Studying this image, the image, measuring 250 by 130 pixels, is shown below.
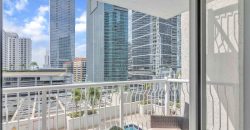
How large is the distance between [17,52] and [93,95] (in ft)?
5.18

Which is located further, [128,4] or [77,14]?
[128,4]

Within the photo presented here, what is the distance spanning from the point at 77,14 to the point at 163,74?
1.90 m

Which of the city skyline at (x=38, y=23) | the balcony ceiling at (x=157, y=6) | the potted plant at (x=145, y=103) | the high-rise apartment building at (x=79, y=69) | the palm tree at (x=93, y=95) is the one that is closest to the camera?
the city skyline at (x=38, y=23)

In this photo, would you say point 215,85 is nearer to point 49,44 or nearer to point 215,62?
point 215,62

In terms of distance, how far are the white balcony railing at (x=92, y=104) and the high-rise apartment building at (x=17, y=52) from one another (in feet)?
1.42

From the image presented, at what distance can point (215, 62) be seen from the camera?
2023mm

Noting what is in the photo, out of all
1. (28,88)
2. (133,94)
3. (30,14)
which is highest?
(30,14)

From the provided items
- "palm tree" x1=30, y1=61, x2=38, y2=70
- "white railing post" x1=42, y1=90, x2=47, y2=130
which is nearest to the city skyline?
"palm tree" x1=30, y1=61, x2=38, y2=70

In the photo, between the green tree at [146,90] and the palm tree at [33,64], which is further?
the green tree at [146,90]

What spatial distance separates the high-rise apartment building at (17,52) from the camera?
154 cm

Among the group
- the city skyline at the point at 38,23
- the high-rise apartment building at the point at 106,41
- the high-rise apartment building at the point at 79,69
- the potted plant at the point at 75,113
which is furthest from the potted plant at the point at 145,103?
the city skyline at the point at 38,23

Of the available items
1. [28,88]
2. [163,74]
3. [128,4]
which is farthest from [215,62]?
[28,88]

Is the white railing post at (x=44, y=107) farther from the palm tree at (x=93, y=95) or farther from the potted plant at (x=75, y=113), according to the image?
the palm tree at (x=93, y=95)

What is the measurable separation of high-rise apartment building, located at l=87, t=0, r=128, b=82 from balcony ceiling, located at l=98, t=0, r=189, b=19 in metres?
0.11
